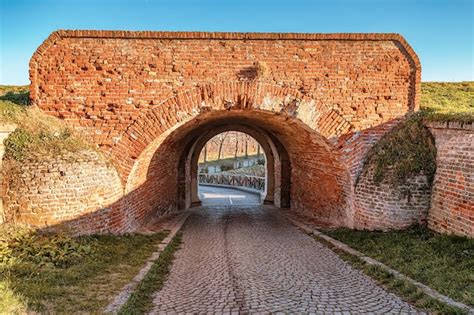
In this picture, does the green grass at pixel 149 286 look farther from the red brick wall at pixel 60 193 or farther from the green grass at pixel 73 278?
the red brick wall at pixel 60 193

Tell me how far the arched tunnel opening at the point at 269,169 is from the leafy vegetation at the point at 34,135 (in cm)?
163

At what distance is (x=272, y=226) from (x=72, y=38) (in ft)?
23.9

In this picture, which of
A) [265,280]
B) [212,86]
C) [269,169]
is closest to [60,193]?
[212,86]

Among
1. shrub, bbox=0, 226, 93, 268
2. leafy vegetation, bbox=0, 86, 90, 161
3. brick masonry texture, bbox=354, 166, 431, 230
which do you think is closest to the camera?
shrub, bbox=0, 226, 93, 268

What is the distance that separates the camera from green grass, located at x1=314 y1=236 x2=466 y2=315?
15.6ft

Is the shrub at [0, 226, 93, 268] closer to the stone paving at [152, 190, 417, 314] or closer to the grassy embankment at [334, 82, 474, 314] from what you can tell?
the stone paving at [152, 190, 417, 314]

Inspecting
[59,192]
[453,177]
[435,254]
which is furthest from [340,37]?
[59,192]

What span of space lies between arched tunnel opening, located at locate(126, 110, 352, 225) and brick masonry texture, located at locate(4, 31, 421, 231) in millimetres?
243

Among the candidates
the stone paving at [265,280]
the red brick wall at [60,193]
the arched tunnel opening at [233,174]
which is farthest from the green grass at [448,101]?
the red brick wall at [60,193]

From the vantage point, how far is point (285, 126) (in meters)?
11.6

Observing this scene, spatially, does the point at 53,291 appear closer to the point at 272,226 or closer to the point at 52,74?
the point at 52,74

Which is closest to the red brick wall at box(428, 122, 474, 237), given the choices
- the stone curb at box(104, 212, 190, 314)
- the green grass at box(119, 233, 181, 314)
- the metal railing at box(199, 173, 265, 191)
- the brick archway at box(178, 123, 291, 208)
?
the green grass at box(119, 233, 181, 314)

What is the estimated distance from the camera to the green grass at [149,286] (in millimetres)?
5012

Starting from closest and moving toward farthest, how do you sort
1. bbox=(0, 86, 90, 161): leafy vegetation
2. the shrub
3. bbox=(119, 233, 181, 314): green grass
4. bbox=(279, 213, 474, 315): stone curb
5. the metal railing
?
1. bbox=(279, 213, 474, 315): stone curb
2. bbox=(119, 233, 181, 314): green grass
3. the shrub
4. bbox=(0, 86, 90, 161): leafy vegetation
5. the metal railing
